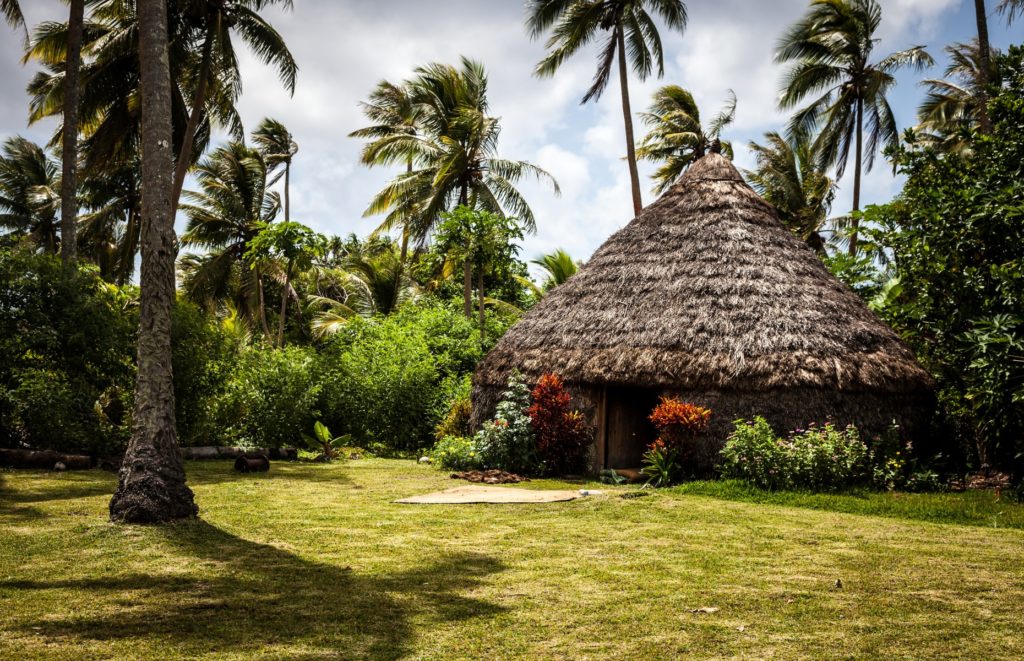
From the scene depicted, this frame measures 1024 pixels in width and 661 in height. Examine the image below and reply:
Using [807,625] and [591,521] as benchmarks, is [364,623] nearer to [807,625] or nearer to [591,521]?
[807,625]

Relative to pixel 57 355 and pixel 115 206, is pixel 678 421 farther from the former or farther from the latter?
pixel 115 206

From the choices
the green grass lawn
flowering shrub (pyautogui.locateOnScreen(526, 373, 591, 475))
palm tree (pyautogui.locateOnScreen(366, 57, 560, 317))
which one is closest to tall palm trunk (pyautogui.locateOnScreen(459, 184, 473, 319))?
palm tree (pyautogui.locateOnScreen(366, 57, 560, 317))

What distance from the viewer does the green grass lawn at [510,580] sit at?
13.3ft

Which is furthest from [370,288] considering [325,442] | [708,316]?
[708,316]

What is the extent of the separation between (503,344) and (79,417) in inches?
264

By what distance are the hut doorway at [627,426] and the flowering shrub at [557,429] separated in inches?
17.7

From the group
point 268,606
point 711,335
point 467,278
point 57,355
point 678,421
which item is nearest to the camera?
point 268,606

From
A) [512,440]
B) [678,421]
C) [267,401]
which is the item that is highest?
[267,401]

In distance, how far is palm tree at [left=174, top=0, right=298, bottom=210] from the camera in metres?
17.1

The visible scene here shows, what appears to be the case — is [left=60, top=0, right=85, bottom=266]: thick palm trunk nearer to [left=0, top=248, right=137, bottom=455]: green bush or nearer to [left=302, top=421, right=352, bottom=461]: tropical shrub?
[left=0, top=248, right=137, bottom=455]: green bush

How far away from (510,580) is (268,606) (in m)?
1.56

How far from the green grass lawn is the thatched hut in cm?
227

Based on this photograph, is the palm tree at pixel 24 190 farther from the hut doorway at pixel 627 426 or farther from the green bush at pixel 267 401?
the hut doorway at pixel 627 426

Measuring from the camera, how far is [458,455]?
42.5ft
